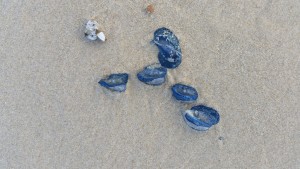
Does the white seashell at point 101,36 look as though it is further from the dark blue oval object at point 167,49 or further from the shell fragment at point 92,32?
the dark blue oval object at point 167,49

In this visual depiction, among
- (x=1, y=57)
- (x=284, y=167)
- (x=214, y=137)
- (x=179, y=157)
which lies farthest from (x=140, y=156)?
(x=1, y=57)

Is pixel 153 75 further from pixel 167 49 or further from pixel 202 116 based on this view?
pixel 202 116

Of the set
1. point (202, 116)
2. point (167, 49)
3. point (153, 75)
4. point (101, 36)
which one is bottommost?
point (202, 116)

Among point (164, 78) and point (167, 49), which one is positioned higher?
point (167, 49)

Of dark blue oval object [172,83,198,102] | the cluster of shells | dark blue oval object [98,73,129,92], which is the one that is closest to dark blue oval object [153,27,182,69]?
the cluster of shells

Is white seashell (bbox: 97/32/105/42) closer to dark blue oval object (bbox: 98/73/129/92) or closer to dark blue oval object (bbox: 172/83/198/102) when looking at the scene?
dark blue oval object (bbox: 98/73/129/92)

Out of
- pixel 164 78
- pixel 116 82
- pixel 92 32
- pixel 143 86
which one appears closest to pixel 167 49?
pixel 164 78

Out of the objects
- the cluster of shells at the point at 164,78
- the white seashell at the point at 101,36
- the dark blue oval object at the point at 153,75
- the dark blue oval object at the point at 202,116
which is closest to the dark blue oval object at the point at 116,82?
the cluster of shells at the point at 164,78
